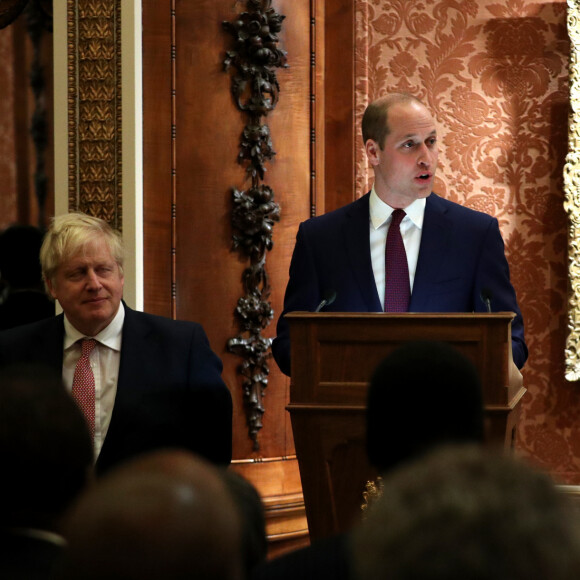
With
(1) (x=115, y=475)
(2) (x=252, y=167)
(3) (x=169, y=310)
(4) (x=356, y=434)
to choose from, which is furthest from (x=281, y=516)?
(1) (x=115, y=475)

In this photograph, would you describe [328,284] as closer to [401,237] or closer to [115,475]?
[401,237]

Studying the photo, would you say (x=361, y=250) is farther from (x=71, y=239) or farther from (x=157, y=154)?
(x=157, y=154)

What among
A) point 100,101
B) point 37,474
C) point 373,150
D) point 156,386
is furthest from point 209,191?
point 37,474

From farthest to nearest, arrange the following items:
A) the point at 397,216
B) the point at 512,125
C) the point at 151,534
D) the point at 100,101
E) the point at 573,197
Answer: the point at 512,125 → the point at 573,197 → the point at 100,101 → the point at 397,216 → the point at 151,534

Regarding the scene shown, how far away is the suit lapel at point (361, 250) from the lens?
3.08m

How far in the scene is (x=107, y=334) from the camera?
2.94 m

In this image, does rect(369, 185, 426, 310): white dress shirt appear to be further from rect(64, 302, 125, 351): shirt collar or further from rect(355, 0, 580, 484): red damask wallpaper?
rect(355, 0, 580, 484): red damask wallpaper

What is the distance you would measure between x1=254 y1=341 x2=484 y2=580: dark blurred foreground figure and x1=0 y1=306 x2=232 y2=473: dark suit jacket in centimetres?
136

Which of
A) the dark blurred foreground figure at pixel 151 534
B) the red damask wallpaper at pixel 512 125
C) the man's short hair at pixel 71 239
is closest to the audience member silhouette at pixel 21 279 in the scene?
the red damask wallpaper at pixel 512 125

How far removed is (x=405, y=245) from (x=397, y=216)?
9cm

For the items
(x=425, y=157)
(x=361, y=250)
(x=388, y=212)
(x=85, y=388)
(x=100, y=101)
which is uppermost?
(x=100, y=101)

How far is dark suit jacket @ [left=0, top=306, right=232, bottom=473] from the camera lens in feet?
Answer: 9.26

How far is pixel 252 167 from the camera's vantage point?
4266 millimetres

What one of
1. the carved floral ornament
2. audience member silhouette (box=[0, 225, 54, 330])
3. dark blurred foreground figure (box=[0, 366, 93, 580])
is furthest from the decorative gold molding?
dark blurred foreground figure (box=[0, 366, 93, 580])
